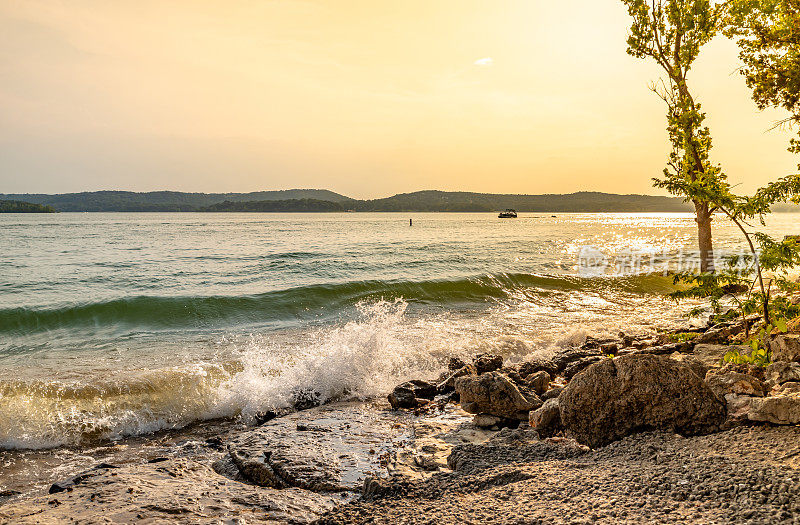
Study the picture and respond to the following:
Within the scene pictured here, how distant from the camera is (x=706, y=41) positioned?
8.73 meters

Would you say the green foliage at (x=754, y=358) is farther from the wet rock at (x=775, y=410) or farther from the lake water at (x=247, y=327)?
the lake water at (x=247, y=327)

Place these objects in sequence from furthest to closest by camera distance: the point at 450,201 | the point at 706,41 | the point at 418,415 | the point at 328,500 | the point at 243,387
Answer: the point at 450,201, the point at 706,41, the point at 243,387, the point at 418,415, the point at 328,500

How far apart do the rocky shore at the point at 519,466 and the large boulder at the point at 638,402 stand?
0.01 metres

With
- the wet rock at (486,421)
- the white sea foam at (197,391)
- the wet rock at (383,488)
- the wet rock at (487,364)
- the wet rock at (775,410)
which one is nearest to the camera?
the wet rock at (775,410)

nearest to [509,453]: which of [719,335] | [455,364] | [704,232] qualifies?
[455,364]

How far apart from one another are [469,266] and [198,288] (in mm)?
14115

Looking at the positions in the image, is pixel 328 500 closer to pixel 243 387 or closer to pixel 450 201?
pixel 243 387

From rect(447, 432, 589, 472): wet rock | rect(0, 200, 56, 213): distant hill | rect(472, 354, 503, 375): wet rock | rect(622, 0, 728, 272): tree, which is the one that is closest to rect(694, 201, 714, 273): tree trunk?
rect(622, 0, 728, 272): tree

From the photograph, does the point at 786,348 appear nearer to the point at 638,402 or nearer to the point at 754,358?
the point at 754,358

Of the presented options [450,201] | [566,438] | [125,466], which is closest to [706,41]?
[566,438]

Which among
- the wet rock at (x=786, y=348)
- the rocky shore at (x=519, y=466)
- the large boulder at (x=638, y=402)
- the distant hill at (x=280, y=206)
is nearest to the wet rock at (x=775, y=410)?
the rocky shore at (x=519, y=466)

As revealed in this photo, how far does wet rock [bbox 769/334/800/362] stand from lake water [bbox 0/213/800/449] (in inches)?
177

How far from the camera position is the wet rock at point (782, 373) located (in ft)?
15.0

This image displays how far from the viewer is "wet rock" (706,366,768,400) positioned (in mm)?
4414
